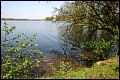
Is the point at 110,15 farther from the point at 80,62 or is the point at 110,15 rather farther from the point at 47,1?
the point at 47,1

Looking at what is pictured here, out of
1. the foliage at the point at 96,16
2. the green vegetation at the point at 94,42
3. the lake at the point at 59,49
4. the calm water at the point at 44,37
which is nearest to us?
the green vegetation at the point at 94,42

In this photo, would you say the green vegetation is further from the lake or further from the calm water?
the calm water

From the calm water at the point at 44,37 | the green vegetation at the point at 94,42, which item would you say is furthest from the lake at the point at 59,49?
the green vegetation at the point at 94,42

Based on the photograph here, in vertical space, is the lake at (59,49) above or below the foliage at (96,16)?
below

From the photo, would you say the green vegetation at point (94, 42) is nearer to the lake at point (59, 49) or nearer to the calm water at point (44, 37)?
the lake at point (59, 49)

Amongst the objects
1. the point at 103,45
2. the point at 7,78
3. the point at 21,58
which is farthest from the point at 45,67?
the point at 7,78

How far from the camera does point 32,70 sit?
15.9 meters

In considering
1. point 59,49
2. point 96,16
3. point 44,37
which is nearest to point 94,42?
point 96,16

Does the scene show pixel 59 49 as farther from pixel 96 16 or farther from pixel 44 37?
pixel 44 37

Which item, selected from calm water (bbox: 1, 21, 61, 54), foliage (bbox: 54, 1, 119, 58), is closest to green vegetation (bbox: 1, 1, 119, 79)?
foliage (bbox: 54, 1, 119, 58)

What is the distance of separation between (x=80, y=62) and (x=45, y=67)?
12.1ft

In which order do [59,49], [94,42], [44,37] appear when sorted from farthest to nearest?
[44,37]
[59,49]
[94,42]

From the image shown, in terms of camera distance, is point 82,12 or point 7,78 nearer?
point 7,78

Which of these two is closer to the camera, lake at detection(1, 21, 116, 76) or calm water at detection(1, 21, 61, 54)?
lake at detection(1, 21, 116, 76)
